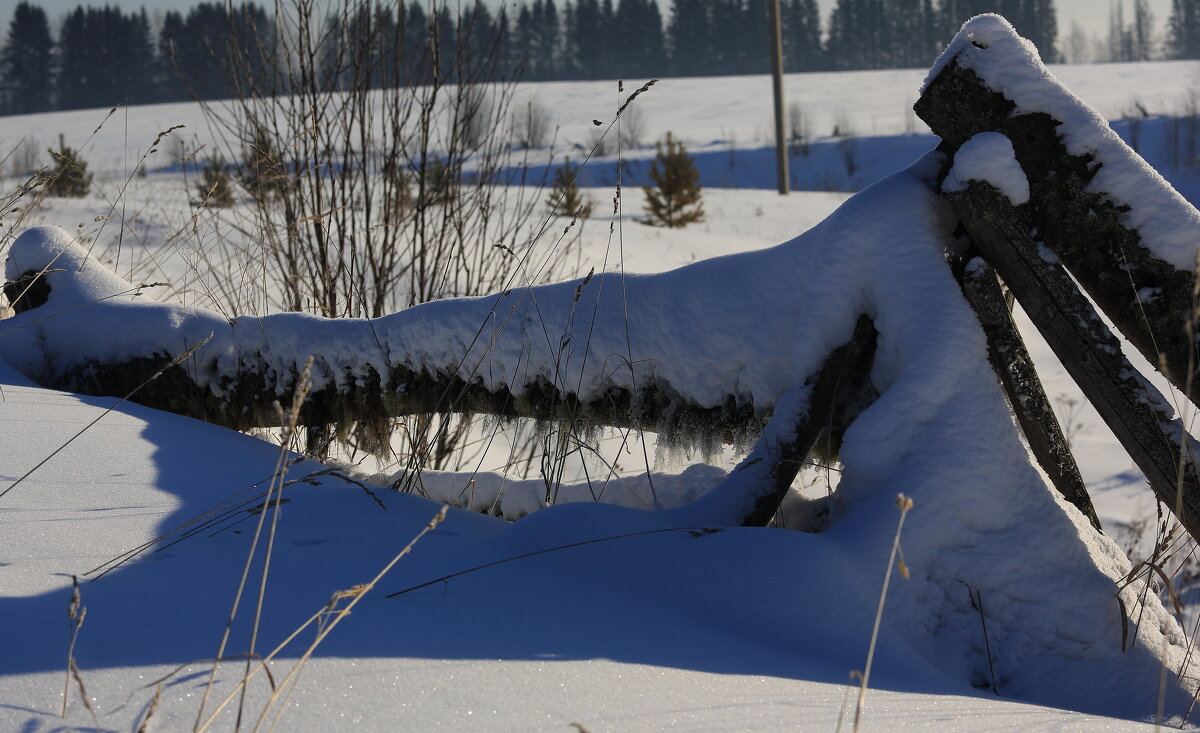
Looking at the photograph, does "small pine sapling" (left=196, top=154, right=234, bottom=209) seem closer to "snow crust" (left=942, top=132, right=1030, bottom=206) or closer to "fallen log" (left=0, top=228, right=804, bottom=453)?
"fallen log" (left=0, top=228, right=804, bottom=453)

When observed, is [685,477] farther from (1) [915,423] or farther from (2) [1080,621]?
(2) [1080,621]

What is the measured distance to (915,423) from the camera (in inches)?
68.9

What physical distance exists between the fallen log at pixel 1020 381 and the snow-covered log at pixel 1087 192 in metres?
0.16

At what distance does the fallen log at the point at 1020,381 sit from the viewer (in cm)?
179

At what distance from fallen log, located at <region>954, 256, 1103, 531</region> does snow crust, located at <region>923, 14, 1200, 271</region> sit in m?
0.27

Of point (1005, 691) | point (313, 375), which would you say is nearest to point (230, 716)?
point (1005, 691)

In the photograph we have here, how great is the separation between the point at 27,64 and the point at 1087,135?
9307 centimetres

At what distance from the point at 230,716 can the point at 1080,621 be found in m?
1.47

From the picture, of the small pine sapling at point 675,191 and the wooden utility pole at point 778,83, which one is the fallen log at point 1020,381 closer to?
the small pine sapling at point 675,191

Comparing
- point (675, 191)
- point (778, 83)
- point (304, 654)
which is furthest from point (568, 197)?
point (304, 654)

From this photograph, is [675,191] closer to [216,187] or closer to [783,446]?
[216,187]

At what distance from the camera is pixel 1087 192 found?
171 cm

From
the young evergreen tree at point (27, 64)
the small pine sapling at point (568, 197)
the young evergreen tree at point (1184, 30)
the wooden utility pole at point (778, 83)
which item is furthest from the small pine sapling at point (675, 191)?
the young evergreen tree at point (1184, 30)

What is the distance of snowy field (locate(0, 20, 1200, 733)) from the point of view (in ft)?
3.77
